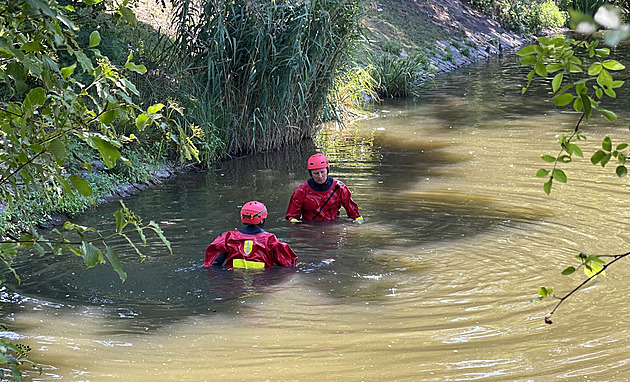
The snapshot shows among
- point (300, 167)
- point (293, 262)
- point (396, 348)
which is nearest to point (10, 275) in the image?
point (293, 262)

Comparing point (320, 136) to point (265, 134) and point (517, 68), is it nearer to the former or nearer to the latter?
point (265, 134)

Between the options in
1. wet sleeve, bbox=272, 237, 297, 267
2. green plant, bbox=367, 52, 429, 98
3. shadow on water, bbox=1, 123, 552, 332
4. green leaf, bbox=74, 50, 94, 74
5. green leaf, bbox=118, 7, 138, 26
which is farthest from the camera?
green plant, bbox=367, 52, 429, 98

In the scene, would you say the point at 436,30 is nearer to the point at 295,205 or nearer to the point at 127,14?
the point at 295,205

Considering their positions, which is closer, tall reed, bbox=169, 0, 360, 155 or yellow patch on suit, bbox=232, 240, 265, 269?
yellow patch on suit, bbox=232, 240, 265, 269

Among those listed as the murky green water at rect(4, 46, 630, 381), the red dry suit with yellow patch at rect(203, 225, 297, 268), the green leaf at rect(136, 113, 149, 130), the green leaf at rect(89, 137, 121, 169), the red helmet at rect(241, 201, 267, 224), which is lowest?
the murky green water at rect(4, 46, 630, 381)

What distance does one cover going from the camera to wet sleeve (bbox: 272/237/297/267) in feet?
23.6

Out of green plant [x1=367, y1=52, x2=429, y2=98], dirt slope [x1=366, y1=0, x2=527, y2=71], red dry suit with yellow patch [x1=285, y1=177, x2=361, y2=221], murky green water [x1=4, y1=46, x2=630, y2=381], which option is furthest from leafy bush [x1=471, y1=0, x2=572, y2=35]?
red dry suit with yellow patch [x1=285, y1=177, x2=361, y2=221]

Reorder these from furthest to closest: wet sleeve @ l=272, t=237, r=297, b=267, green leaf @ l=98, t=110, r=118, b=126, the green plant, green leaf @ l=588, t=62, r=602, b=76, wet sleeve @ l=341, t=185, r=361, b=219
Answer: the green plant
wet sleeve @ l=341, t=185, r=361, b=219
wet sleeve @ l=272, t=237, r=297, b=267
green leaf @ l=98, t=110, r=118, b=126
green leaf @ l=588, t=62, r=602, b=76

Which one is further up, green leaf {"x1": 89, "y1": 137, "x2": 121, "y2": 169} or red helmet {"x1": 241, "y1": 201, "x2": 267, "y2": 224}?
green leaf {"x1": 89, "y1": 137, "x2": 121, "y2": 169}

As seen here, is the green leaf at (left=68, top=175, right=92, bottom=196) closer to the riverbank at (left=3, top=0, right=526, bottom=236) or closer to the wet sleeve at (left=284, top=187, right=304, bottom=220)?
the wet sleeve at (left=284, top=187, right=304, bottom=220)

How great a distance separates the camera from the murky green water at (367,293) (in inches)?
206

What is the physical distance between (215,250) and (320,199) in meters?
2.18

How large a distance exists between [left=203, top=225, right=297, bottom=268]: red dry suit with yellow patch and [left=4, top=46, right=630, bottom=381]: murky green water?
0.50 feet

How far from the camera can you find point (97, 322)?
605cm
